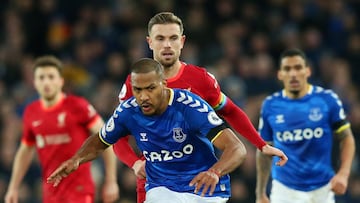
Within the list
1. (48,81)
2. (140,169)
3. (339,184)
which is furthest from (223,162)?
(48,81)

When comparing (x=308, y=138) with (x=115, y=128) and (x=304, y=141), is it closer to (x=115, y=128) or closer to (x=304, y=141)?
(x=304, y=141)

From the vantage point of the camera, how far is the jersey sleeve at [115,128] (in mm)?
6752

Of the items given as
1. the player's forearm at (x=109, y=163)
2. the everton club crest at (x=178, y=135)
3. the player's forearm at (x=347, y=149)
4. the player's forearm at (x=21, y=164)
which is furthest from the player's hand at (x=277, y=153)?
Result: the player's forearm at (x=21, y=164)

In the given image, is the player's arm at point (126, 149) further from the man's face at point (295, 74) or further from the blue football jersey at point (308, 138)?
the man's face at point (295, 74)

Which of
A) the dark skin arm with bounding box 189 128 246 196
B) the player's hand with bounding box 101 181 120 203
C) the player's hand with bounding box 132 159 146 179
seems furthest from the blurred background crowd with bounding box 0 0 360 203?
the dark skin arm with bounding box 189 128 246 196

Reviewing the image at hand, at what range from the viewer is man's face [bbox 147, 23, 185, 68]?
7.24m

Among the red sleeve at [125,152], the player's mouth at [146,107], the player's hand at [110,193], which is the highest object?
the player's mouth at [146,107]

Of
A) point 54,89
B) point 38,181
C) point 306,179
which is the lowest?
point 38,181

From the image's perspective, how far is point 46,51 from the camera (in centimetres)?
1541

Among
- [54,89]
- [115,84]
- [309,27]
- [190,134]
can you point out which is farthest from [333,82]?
[190,134]

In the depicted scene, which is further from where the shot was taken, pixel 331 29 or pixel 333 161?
pixel 331 29

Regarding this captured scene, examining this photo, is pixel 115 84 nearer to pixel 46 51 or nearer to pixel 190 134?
pixel 46 51

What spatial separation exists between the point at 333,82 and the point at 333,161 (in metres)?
2.39

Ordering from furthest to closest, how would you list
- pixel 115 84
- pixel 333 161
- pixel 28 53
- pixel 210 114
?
pixel 28 53 < pixel 115 84 < pixel 333 161 < pixel 210 114
